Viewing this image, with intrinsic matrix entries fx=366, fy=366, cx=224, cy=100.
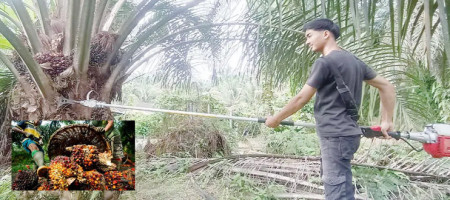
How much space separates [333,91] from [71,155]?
1633 millimetres

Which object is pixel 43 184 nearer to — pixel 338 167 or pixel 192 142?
pixel 338 167

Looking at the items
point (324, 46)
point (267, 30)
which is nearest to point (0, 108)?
point (267, 30)

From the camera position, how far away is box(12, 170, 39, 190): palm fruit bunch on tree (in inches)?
90.0

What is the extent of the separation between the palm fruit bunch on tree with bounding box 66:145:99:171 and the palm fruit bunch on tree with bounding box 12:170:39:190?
0.87ft

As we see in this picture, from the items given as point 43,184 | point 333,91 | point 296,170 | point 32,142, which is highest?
point 333,91

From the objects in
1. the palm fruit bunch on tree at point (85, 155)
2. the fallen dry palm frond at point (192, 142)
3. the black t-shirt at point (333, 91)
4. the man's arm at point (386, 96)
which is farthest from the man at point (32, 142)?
the fallen dry palm frond at point (192, 142)

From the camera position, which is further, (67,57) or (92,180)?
(67,57)

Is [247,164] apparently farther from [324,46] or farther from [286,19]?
[324,46]

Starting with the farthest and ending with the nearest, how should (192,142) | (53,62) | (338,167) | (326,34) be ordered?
(192,142) → (53,62) → (326,34) → (338,167)

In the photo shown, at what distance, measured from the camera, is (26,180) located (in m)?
2.29

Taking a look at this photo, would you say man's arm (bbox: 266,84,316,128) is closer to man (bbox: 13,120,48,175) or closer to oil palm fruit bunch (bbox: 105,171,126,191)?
oil palm fruit bunch (bbox: 105,171,126,191)

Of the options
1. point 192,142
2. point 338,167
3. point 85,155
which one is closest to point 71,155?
point 85,155

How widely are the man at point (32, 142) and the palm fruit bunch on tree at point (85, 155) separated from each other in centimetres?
17

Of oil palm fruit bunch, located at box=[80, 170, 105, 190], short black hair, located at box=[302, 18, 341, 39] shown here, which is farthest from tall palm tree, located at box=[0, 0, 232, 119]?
short black hair, located at box=[302, 18, 341, 39]
